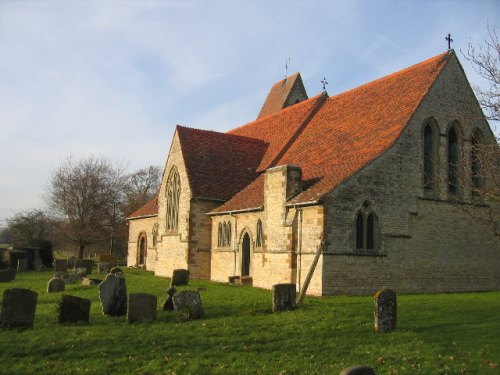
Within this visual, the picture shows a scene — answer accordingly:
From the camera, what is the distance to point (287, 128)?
30672 mm

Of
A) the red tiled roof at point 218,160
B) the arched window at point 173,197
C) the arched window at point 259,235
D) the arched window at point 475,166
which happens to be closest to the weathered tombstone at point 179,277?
the arched window at point 259,235

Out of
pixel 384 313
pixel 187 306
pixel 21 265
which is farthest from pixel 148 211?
pixel 384 313

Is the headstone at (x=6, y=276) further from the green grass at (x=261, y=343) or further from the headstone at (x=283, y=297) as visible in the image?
the headstone at (x=283, y=297)

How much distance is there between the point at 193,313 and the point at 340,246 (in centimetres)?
716

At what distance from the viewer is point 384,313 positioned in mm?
12164

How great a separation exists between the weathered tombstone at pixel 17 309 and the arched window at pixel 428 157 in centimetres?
1590

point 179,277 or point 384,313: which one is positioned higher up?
point 179,277

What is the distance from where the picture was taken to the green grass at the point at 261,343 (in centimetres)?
955

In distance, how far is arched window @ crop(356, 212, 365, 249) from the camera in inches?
755

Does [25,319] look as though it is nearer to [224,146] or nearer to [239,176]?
[239,176]

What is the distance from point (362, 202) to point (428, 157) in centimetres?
459

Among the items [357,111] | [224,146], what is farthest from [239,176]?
[357,111]

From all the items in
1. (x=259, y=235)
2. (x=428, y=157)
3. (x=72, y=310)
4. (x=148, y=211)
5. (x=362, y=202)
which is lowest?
(x=72, y=310)

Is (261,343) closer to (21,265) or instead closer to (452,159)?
(452,159)
